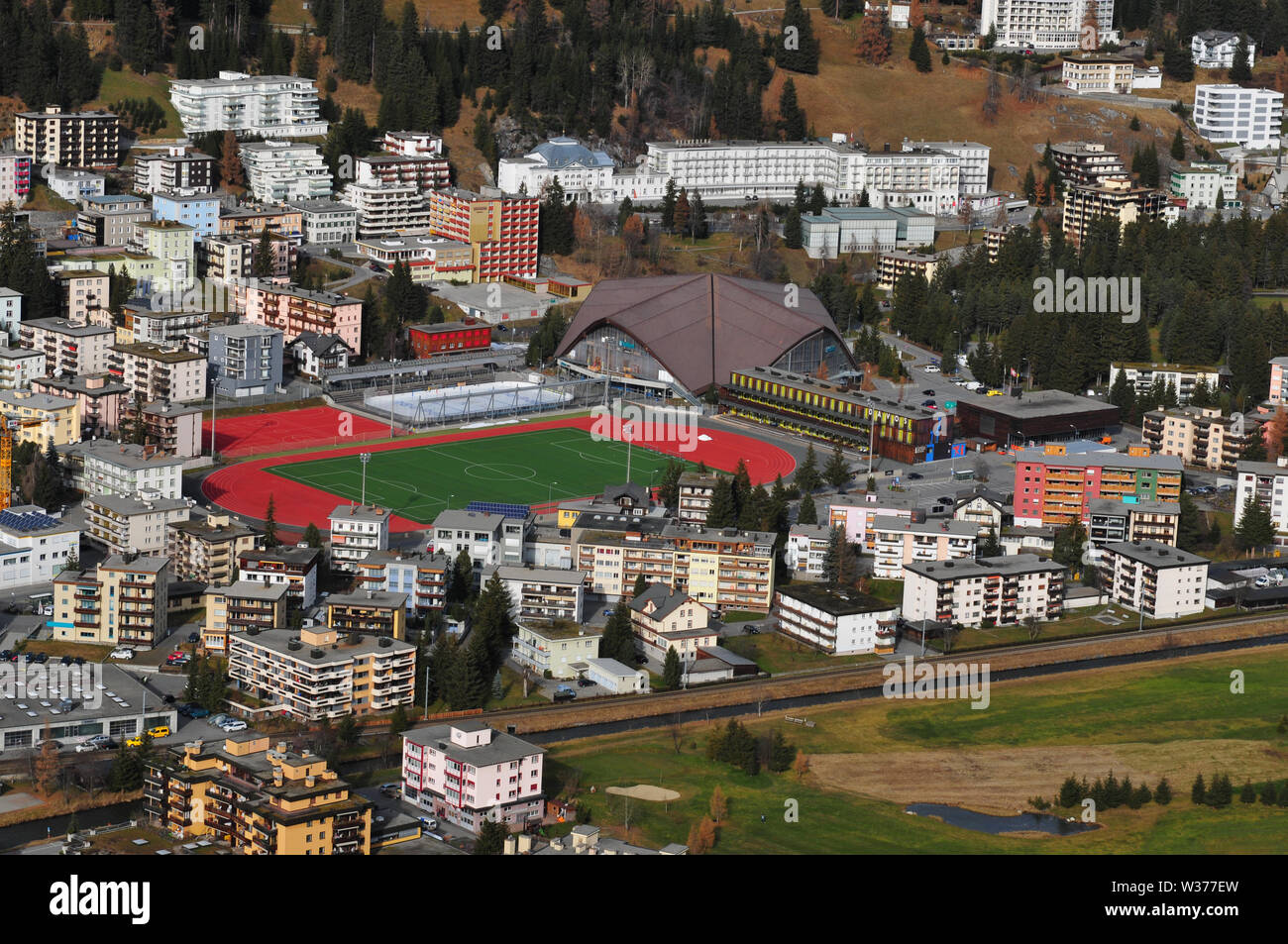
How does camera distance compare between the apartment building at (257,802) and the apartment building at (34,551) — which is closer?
the apartment building at (257,802)

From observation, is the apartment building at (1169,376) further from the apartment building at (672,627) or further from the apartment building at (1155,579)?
the apartment building at (672,627)

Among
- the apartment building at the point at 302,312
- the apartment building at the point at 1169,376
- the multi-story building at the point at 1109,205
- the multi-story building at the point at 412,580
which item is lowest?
the multi-story building at the point at 412,580

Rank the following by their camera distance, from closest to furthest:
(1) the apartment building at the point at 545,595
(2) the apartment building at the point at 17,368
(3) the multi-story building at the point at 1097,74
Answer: (1) the apartment building at the point at 545,595
(2) the apartment building at the point at 17,368
(3) the multi-story building at the point at 1097,74

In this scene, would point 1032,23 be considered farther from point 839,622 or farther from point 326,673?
point 326,673

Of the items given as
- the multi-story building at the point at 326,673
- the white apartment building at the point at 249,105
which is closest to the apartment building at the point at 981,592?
the multi-story building at the point at 326,673

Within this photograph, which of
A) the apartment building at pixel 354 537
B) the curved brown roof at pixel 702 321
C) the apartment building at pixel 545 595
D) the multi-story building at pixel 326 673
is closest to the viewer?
the multi-story building at pixel 326 673

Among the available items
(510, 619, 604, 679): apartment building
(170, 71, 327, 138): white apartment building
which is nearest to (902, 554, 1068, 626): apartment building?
(510, 619, 604, 679): apartment building

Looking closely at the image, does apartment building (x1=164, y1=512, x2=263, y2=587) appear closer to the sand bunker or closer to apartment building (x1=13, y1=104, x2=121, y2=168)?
the sand bunker
